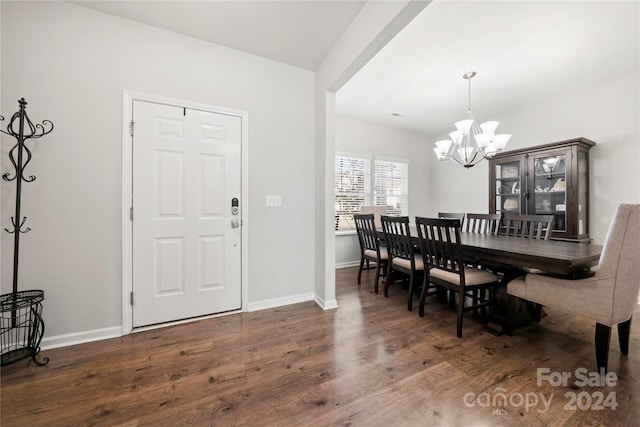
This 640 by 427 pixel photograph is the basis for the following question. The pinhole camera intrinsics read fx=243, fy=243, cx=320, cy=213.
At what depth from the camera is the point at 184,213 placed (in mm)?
2270

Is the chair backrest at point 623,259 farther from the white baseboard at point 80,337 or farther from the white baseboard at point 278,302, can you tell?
the white baseboard at point 80,337

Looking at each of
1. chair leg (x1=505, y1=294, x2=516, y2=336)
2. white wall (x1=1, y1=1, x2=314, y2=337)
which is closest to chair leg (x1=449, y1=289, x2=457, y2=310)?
chair leg (x1=505, y1=294, x2=516, y2=336)

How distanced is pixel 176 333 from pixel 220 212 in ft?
3.69

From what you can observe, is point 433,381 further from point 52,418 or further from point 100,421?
point 52,418

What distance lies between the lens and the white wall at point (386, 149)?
175 inches

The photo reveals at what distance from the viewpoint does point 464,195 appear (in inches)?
188

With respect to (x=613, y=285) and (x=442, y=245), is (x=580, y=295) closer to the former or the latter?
(x=613, y=285)

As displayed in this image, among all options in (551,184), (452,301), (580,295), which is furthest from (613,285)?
(551,184)

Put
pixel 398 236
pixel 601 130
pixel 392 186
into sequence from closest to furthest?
pixel 398 236 < pixel 601 130 < pixel 392 186

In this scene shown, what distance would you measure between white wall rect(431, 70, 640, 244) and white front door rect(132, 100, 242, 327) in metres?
4.39

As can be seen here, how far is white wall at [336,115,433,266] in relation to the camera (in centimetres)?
445

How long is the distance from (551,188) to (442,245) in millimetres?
2441

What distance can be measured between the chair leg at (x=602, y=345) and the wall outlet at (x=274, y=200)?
8.72 ft

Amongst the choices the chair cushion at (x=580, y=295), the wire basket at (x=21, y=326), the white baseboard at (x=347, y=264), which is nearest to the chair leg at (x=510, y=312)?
the chair cushion at (x=580, y=295)
